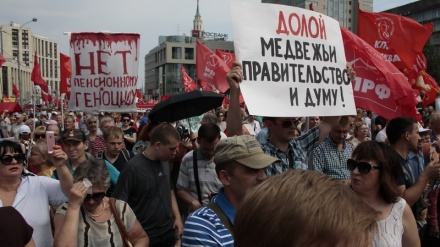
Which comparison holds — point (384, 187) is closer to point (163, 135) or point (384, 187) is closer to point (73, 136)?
point (163, 135)

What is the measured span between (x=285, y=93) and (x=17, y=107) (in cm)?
1524

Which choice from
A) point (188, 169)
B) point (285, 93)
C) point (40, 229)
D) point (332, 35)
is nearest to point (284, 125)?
point (285, 93)

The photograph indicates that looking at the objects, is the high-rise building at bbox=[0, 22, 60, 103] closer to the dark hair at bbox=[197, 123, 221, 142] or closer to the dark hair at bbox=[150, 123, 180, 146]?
the dark hair at bbox=[197, 123, 221, 142]

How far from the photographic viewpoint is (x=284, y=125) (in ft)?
12.4

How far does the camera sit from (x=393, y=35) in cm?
733

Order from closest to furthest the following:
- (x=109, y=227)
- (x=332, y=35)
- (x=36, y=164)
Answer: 1. (x=109, y=227)
2. (x=332, y=35)
3. (x=36, y=164)

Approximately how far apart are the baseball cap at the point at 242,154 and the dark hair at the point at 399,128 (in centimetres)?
→ 243

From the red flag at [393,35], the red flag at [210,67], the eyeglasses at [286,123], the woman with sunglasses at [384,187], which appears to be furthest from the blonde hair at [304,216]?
the red flag at [210,67]

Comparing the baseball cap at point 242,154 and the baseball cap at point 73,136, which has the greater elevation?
the baseball cap at point 242,154

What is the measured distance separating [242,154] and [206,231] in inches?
22.9

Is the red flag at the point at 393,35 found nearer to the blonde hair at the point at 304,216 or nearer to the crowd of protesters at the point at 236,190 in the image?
the crowd of protesters at the point at 236,190

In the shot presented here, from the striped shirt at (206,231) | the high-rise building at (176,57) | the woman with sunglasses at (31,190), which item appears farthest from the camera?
the high-rise building at (176,57)

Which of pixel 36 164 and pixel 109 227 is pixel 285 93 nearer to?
pixel 109 227

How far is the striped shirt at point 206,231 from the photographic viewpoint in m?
2.15
